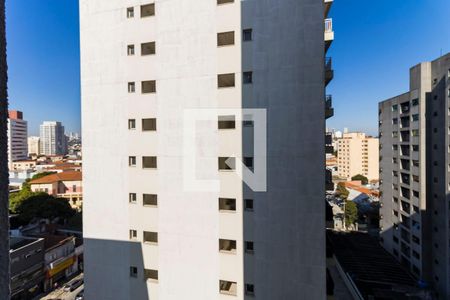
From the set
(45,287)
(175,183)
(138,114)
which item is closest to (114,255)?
(175,183)

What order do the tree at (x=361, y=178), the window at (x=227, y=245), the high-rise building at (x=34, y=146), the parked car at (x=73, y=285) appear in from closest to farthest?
the window at (x=227, y=245)
the parked car at (x=73, y=285)
the tree at (x=361, y=178)
the high-rise building at (x=34, y=146)

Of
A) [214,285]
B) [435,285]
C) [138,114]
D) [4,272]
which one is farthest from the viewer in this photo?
[435,285]

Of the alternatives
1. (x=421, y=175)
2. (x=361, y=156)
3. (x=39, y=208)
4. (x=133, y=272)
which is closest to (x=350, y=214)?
(x=421, y=175)

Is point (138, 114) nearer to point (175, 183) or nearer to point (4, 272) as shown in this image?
point (175, 183)

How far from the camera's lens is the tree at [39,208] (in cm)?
3353

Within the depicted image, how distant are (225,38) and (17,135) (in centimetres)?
11163

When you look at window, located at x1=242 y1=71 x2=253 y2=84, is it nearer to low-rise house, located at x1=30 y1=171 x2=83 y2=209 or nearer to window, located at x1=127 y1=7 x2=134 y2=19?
window, located at x1=127 y1=7 x2=134 y2=19

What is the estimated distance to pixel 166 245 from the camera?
802 centimetres

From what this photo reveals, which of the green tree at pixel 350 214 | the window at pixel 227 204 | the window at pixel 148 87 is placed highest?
the window at pixel 148 87

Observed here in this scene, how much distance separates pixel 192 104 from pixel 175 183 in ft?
9.04

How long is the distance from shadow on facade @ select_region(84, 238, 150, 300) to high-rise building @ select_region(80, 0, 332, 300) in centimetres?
4

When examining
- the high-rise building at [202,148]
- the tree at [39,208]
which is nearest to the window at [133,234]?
the high-rise building at [202,148]

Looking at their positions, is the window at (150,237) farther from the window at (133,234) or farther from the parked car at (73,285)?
the parked car at (73,285)
